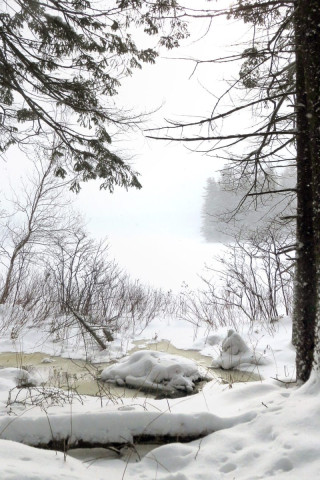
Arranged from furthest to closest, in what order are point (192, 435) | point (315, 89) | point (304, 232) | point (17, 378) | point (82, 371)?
point (82, 371) → point (17, 378) → point (304, 232) → point (315, 89) → point (192, 435)

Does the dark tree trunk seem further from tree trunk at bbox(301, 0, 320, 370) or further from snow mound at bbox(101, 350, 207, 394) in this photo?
snow mound at bbox(101, 350, 207, 394)

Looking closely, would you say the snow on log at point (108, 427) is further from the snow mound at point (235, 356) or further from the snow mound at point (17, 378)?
the snow mound at point (235, 356)

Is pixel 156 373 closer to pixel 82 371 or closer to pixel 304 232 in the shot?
pixel 82 371

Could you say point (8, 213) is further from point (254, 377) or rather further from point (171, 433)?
point (171, 433)

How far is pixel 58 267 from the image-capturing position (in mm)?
12578

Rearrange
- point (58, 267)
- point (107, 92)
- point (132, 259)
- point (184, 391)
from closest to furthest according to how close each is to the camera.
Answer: point (184, 391) < point (107, 92) < point (58, 267) < point (132, 259)

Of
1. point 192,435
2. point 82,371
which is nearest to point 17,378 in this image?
point 82,371

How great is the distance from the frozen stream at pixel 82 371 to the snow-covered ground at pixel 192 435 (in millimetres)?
1437

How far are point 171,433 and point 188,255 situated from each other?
131 ft

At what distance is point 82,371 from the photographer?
19.3 ft

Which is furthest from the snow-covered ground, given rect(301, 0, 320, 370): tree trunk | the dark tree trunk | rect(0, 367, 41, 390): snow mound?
rect(0, 367, 41, 390): snow mound

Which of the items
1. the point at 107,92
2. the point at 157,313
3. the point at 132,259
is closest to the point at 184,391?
the point at 107,92

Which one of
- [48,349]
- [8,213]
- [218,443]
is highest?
[8,213]

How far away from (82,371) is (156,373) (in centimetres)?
174
